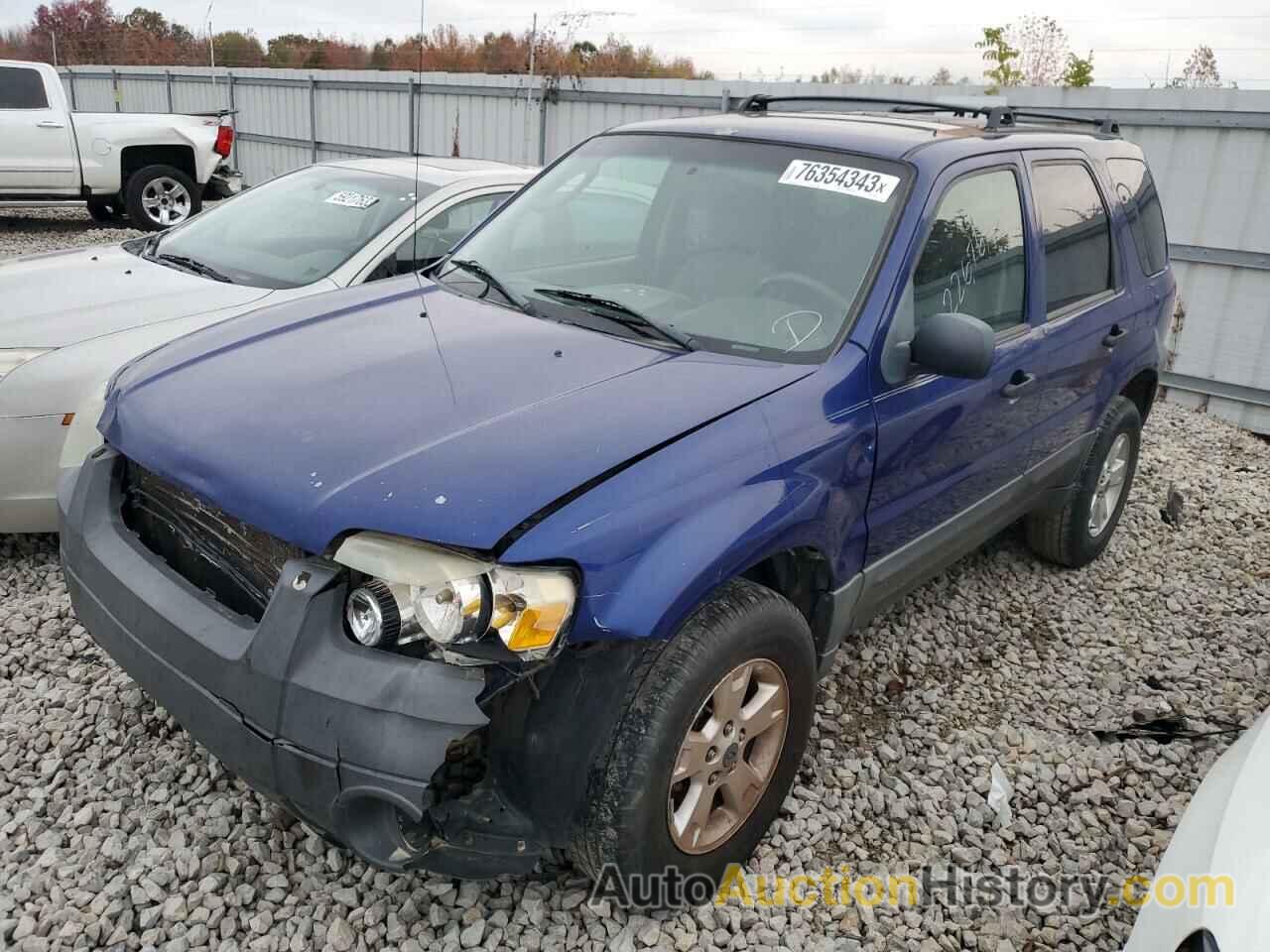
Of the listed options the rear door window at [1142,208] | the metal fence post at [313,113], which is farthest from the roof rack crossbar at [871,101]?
the metal fence post at [313,113]

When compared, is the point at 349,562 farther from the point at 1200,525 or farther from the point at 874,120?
the point at 1200,525

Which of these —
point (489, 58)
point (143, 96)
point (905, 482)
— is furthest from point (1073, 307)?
point (143, 96)

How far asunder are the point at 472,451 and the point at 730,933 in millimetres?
1391

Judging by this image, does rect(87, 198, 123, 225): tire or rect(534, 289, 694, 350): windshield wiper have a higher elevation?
rect(534, 289, 694, 350): windshield wiper

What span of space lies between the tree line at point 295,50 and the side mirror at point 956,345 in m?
1.66

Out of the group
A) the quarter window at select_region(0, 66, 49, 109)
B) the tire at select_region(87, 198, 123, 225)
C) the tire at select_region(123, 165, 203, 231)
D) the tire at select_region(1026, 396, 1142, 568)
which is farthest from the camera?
the tire at select_region(87, 198, 123, 225)

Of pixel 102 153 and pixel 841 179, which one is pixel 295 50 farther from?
pixel 841 179

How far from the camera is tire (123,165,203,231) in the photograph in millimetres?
11609

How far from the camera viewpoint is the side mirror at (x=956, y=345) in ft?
8.75

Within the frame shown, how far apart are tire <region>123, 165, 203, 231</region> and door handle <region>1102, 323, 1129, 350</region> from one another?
418 inches

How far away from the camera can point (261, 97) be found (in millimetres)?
16250

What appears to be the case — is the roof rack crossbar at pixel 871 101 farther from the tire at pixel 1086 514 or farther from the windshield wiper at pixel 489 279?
the tire at pixel 1086 514

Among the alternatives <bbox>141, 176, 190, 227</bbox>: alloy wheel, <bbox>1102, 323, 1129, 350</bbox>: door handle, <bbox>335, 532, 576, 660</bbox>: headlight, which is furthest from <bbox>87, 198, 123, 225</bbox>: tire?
<bbox>335, 532, 576, 660</bbox>: headlight

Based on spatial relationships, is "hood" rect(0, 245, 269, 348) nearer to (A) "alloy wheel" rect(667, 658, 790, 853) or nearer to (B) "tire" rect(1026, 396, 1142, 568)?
(A) "alloy wheel" rect(667, 658, 790, 853)
